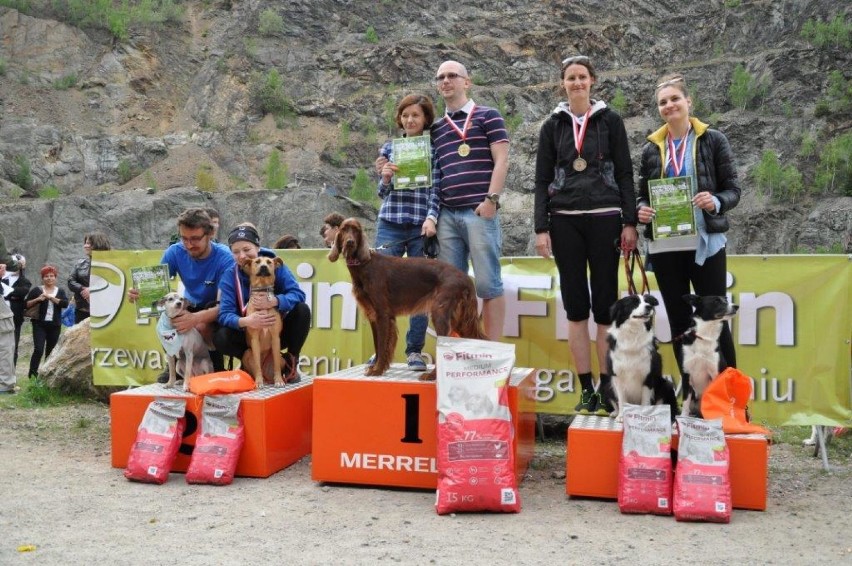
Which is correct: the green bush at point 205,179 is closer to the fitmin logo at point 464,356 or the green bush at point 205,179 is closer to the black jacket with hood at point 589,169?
the black jacket with hood at point 589,169

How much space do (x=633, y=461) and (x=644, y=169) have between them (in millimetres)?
1694

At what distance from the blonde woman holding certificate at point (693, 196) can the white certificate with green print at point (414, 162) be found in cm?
130

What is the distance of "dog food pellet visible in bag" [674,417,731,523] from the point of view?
372 centimetres

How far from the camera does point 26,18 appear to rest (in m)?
43.4

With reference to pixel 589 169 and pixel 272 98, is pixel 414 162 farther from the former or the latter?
pixel 272 98

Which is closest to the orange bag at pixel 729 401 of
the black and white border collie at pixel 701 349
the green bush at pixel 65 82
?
the black and white border collie at pixel 701 349

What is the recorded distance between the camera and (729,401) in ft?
13.2

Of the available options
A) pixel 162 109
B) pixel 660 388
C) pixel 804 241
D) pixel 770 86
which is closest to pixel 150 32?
pixel 162 109

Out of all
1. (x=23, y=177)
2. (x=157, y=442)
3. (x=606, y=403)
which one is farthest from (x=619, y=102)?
(x=157, y=442)

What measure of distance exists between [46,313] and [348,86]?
35.5 meters

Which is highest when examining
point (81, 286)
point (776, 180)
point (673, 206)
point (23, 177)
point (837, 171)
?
point (23, 177)

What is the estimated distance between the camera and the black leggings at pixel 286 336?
16.8ft

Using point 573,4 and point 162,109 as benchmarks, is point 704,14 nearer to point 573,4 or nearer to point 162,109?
point 573,4

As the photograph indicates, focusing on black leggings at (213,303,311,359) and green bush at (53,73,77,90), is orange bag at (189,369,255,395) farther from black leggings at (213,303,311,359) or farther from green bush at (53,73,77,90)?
green bush at (53,73,77,90)
